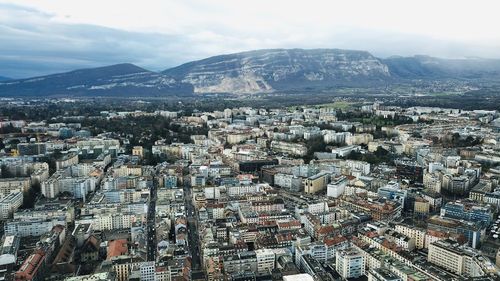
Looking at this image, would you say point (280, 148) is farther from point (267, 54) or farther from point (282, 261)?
point (267, 54)

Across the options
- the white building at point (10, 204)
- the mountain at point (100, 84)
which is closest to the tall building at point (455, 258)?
the white building at point (10, 204)

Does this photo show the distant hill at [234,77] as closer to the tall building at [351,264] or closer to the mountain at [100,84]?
the mountain at [100,84]

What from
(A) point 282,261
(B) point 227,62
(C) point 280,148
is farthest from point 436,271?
(B) point 227,62

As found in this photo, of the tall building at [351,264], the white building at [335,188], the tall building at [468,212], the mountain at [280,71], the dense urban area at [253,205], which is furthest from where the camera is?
the mountain at [280,71]

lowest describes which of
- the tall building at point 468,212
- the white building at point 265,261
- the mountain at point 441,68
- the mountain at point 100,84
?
the white building at point 265,261

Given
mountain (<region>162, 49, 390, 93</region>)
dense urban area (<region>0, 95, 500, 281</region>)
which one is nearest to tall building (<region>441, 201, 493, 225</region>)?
dense urban area (<region>0, 95, 500, 281</region>)

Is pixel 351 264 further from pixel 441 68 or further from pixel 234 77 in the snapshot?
pixel 441 68

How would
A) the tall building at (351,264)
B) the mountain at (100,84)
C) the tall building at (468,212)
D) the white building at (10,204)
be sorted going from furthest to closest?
the mountain at (100,84)
the white building at (10,204)
the tall building at (468,212)
the tall building at (351,264)
